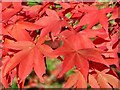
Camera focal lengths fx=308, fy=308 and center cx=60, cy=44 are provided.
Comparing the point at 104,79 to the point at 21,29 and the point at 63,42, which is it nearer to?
the point at 63,42

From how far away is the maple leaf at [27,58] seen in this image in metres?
0.88

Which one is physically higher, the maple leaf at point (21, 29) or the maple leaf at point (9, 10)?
the maple leaf at point (9, 10)

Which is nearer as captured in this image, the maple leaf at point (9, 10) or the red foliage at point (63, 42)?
the red foliage at point (63, 42)

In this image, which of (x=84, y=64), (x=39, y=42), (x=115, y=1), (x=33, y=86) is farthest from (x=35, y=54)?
(x=33, y=86)

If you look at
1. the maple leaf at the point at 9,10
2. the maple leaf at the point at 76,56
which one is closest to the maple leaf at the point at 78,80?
the maple leaf at the point at 76,56

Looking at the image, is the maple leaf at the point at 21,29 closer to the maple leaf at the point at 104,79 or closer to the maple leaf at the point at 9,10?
the maple leaf at the point at 9,10

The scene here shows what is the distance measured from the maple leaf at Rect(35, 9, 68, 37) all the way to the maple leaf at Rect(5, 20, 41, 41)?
0.07 ft

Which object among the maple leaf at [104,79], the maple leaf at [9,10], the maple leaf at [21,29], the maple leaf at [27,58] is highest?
the maple leaf at [9,10]

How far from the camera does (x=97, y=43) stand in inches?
40.0

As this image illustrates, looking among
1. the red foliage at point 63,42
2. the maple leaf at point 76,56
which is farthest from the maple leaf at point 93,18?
the maple leaf at point 76,56

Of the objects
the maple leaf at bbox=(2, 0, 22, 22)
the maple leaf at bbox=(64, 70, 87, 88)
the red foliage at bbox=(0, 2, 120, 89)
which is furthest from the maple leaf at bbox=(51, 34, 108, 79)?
the maple leaf at bbox=(2, 0, 22, 22)

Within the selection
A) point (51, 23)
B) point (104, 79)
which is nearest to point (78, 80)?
point (104, 79)

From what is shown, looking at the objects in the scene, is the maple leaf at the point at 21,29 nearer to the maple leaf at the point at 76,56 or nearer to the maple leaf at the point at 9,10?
the maple leaf at the point at 9,10

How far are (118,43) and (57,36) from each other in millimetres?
204
